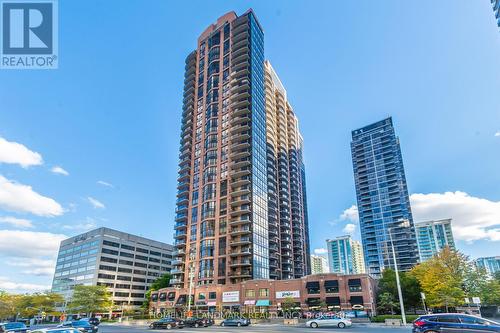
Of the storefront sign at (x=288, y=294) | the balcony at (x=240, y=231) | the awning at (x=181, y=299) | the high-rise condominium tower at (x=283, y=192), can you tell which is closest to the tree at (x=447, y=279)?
the storefront sign at (x=288, y=294)

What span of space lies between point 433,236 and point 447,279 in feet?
524

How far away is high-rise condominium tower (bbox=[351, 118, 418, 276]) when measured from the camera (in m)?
130

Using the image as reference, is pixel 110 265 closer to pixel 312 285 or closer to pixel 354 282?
pixel 312 285

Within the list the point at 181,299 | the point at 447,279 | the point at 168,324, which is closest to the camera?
the point at 168,324

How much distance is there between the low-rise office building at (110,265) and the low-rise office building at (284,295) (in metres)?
47.6

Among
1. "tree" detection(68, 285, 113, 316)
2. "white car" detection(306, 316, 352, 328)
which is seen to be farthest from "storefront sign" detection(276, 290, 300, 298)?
"tree" detection(68, 285, 113, 316)

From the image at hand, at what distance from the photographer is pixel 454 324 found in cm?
1936

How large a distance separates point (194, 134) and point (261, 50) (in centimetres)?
3471

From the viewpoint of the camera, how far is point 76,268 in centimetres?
11719

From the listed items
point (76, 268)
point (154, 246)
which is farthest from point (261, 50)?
point (76, 268)

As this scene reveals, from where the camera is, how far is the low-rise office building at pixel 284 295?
5581 centimetres

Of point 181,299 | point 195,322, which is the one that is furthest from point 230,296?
point 195,322

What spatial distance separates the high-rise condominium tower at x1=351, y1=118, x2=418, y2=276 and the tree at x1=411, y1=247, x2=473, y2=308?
3242 inches

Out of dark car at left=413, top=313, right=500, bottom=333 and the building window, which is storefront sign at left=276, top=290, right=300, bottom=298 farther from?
dark car at left=413, top=313, right=500, bottom=333
